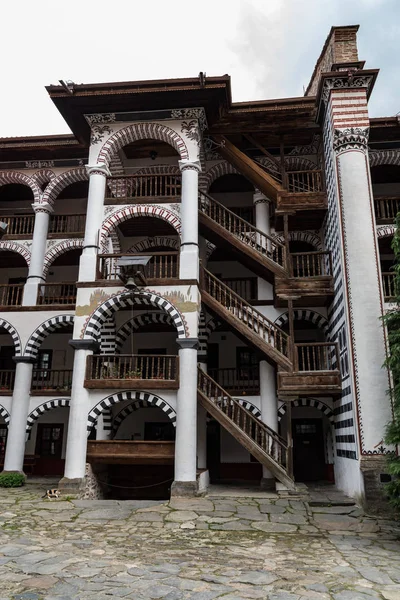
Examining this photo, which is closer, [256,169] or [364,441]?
[364,441]

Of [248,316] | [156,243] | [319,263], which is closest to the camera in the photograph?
[248,316]

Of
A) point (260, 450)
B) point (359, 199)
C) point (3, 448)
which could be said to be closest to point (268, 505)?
point (260, 450)

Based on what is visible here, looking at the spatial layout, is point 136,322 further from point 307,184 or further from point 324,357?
point 307,184

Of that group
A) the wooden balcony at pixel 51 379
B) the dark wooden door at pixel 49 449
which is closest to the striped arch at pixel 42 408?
the wooden balcony at pixel 51 379

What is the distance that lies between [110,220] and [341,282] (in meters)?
6.31

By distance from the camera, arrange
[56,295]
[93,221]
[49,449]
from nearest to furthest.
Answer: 1. [93,221]
2. [56,295]
3. [49,449]

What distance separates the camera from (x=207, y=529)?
840 cm

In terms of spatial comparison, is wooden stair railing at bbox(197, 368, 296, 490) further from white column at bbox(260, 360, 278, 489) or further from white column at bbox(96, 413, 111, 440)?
white column at bbox(96, 413, 111, 440)

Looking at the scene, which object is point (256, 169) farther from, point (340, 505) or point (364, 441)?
point (340, 505)

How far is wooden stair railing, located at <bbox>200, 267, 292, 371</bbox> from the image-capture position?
1220cm

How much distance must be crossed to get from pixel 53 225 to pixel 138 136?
4.47 meters

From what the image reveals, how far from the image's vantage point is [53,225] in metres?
16.4

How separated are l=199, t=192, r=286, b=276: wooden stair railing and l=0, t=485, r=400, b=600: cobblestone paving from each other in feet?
19.9

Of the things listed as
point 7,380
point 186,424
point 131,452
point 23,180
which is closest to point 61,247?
point 23,180
